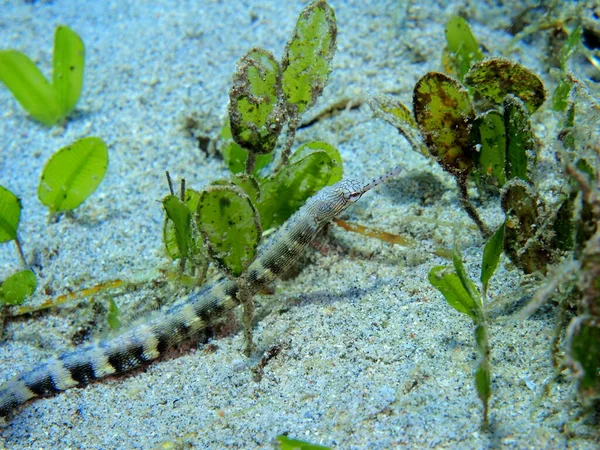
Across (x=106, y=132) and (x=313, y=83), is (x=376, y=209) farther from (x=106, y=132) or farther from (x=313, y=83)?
(x=106, y=132)

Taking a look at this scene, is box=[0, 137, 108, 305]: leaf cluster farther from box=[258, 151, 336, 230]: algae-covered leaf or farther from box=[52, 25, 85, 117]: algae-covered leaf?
box=[258, 151, 336, 230]: algae-covered leaf

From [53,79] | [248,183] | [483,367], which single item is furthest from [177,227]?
[53,79]

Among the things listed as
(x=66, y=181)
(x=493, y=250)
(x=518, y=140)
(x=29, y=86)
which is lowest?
(x=493, y=250)

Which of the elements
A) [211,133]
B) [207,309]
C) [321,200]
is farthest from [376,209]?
[211,133]

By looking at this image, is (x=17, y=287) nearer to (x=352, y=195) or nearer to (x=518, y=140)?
(x=352, y=195)

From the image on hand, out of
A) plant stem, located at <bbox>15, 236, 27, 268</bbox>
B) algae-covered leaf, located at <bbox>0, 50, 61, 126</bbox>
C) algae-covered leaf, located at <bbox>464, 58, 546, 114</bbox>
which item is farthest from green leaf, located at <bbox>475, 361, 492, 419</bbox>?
algae-covered leaf, located at <bbox>0, 50, 61, 126</bbox>
